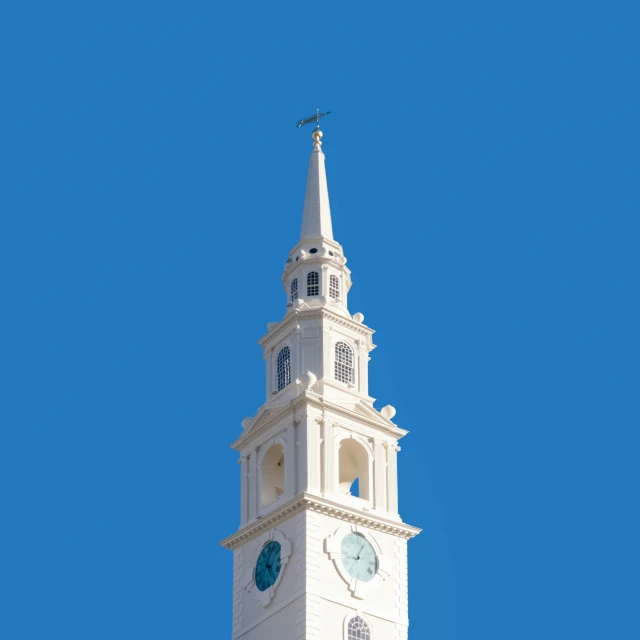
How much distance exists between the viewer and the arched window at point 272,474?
101312 millimetres

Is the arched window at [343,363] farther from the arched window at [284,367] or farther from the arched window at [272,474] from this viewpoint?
the arched window at [272,474]

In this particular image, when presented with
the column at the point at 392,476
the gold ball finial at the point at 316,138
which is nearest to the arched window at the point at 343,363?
the column at the point at 392,476

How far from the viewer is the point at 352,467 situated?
103625 millimetres

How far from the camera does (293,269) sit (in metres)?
109

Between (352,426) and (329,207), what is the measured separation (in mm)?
17113

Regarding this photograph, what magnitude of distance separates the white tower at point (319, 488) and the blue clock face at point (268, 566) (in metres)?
0.08

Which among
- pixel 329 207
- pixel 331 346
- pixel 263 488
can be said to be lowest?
pixel 263 488

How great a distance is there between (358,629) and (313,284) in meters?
22.4

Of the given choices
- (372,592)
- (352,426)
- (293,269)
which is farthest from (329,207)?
(372,592)

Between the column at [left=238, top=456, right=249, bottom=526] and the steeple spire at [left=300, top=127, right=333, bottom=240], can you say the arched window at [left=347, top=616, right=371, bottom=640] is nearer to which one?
the column at [left=238, top=456, right=249, bottom=526]

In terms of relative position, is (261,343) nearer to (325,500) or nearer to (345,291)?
(345,291)

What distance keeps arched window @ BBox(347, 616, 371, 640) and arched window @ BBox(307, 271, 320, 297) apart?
21089mm

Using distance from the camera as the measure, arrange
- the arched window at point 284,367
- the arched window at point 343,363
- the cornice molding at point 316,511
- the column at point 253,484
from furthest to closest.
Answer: the arched window at point 284,367, the arched window at point 343,363, the column at point 253,484, the cornice molding at point 316,511

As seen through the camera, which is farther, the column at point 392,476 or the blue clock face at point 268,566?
the column at point 392,476
